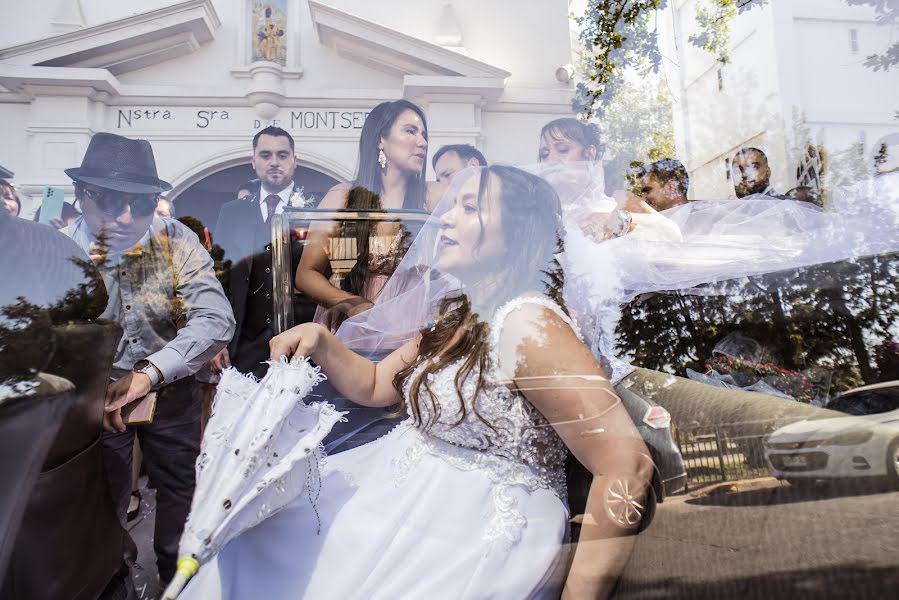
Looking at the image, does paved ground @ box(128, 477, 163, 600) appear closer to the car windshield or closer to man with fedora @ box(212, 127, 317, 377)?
man with fedora @ box(212, 127, 317, 377)

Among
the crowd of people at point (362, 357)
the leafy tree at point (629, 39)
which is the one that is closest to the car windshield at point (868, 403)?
the crowd of people at point (362, 357)

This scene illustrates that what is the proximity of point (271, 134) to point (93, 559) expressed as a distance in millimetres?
924

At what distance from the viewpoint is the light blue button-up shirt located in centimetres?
107

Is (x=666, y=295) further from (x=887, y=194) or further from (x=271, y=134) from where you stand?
(x=271, y=134)

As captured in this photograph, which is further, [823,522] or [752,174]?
[752,174]

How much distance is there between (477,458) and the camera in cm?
114

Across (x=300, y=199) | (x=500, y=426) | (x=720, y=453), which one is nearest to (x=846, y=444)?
(x=720, y=453)

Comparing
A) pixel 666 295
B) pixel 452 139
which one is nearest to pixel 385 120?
pixel 452 139

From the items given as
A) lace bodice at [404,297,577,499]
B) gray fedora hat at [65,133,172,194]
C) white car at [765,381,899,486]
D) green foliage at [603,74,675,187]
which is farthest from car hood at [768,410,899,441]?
gray fedora hat at [65,133,172,194]

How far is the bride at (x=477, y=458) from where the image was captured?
1044 mm

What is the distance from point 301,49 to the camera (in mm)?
1097

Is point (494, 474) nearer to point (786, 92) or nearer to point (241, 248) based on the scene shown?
point (241, 248)

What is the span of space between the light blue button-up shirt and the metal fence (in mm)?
964

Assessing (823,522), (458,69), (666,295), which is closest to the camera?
(823,522)
